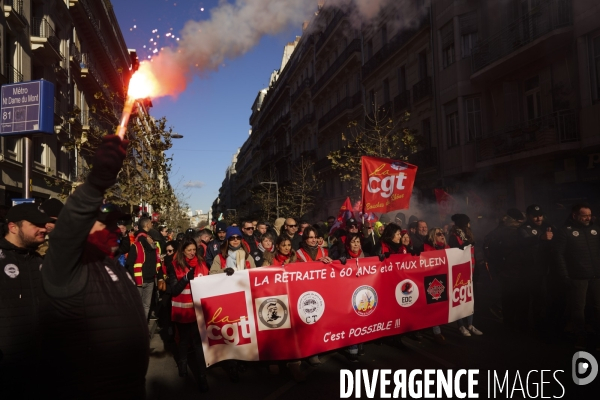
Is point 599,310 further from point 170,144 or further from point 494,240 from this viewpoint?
point 170,144

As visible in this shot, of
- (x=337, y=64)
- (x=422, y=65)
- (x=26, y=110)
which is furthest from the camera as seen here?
(x=337, y=64)

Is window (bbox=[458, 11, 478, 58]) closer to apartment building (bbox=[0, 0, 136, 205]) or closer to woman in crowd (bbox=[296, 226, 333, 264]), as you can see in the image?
apartment building (bbox=[0, 0, 136, 205])

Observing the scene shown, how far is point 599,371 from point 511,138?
39.0 feet

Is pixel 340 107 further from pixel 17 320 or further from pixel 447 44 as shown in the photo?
pixel 17 320

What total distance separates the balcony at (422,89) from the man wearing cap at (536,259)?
14478mm

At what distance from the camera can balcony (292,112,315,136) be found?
42.5 metres

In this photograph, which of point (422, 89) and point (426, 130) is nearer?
point (422, 89)

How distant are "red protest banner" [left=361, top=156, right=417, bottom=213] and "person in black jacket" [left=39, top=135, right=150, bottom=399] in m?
6.64

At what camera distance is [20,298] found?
9.29ft

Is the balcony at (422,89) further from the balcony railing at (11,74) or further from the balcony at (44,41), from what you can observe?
the balcony railing at (11,74)

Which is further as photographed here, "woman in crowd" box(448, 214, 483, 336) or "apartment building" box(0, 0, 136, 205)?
"apartment building" box(0, 0, 136, 205)

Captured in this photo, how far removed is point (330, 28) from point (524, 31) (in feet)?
68.1

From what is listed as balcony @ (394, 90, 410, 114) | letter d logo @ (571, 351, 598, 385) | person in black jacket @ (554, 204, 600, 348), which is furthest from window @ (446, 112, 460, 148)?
letter d logo @ (571, 351, 598, 385)

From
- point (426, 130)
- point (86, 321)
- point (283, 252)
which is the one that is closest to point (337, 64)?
point (426, 130)
